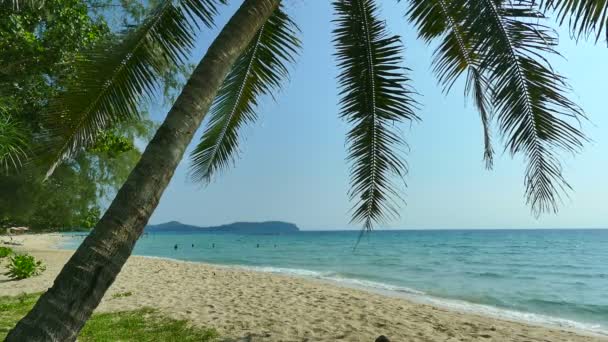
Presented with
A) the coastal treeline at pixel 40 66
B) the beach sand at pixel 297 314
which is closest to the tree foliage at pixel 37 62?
the coastal treeline at pixel 40 66

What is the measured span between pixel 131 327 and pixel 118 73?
13.7 ft

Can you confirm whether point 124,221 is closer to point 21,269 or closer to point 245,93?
point 245,93

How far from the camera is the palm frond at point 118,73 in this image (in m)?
4.66

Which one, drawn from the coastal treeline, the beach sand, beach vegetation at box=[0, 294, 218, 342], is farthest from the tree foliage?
the beach sand

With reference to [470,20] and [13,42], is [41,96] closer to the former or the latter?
[13,42]

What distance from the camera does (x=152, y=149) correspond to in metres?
2.83

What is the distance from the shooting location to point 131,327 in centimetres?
685

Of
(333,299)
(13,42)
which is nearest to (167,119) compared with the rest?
(13,42)

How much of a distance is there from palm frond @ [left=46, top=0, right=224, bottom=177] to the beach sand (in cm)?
368

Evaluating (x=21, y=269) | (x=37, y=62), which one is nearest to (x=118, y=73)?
(x=37, y=62)

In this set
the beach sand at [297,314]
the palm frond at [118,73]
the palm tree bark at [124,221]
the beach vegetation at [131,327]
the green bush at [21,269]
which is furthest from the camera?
the green bush at [21,269]

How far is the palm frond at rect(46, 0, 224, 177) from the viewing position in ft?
15.3

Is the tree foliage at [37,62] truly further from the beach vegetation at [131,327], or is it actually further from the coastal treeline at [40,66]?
the beach vegetation at [131,327]

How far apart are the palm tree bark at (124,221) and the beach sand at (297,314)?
4.30 metres
